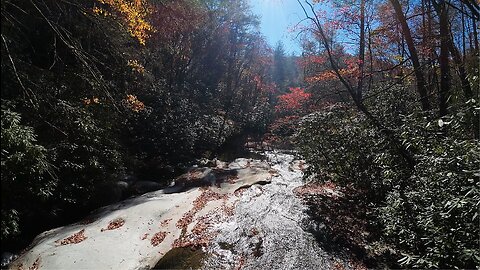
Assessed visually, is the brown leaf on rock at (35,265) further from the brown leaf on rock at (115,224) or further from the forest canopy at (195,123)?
the brown leaf on rock at (115,224)

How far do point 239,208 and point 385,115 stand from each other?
16.4 feet

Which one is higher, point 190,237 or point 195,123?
point 195,123

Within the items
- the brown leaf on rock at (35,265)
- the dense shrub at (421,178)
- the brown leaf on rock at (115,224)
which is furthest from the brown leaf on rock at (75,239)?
the dense shrub at (421,178)

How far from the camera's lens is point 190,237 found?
7012 mm

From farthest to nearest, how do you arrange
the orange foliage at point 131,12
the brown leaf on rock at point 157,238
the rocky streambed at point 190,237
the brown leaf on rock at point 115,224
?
the brown leaf on rock at point 115,224
the orange foliage at point 131,12
the brown leaf on rock at point 157,238
the rocky streambed at point 190,237

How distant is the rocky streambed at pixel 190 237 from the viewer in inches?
233

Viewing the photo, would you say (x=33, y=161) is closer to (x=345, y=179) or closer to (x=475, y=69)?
(x=475, y=69)

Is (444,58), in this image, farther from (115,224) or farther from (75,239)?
(75,239)

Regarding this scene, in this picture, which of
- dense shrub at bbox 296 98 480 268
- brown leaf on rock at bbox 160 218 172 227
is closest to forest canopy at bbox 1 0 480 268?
dense shrub at bbox 296 98 480 268

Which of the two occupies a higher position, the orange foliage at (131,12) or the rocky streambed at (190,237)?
the orange foliage at (131,12)

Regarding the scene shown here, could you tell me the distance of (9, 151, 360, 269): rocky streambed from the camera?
5.93 meters

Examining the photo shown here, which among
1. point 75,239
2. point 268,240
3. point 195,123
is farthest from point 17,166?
point 195,123

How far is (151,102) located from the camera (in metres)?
14.2

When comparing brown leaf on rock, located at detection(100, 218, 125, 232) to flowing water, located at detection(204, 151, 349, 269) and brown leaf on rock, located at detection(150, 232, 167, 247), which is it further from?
flowing water, located at detection(204, 151, 349, 269)
